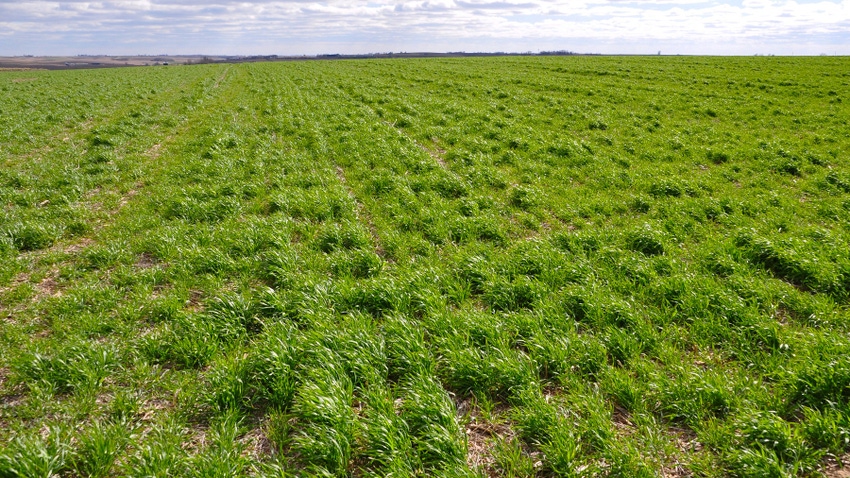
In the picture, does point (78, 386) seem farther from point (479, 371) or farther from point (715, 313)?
point (715, 313)

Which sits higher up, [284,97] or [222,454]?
[284,97]

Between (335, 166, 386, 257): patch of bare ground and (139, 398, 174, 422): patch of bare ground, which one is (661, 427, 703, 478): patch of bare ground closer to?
(139, 398, 174, 422): patch of bare ground

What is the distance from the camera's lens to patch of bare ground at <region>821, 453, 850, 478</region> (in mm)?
3252

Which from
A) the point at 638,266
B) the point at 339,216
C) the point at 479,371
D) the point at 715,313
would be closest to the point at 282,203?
the point at 339,216

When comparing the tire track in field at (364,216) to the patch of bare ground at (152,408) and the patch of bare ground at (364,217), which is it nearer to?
the patch of bare ground at (364,217)

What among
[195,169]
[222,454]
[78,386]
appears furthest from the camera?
[195,169]

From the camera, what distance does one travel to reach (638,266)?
20.8 feet

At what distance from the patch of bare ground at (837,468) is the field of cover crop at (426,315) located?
0.08 feet

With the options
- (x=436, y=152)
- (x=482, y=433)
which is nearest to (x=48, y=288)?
(x=482, y=433)

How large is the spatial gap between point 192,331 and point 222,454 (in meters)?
2.01

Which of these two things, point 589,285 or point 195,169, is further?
point 195,169

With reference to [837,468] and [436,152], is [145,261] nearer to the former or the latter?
[837,468]

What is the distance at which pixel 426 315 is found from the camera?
5.37m

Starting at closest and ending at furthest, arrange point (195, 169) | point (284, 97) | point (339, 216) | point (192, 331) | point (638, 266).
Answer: point (192, 331)
point (638, 266)
point (339, 216)
point (195, 169)
point (284, 97)
